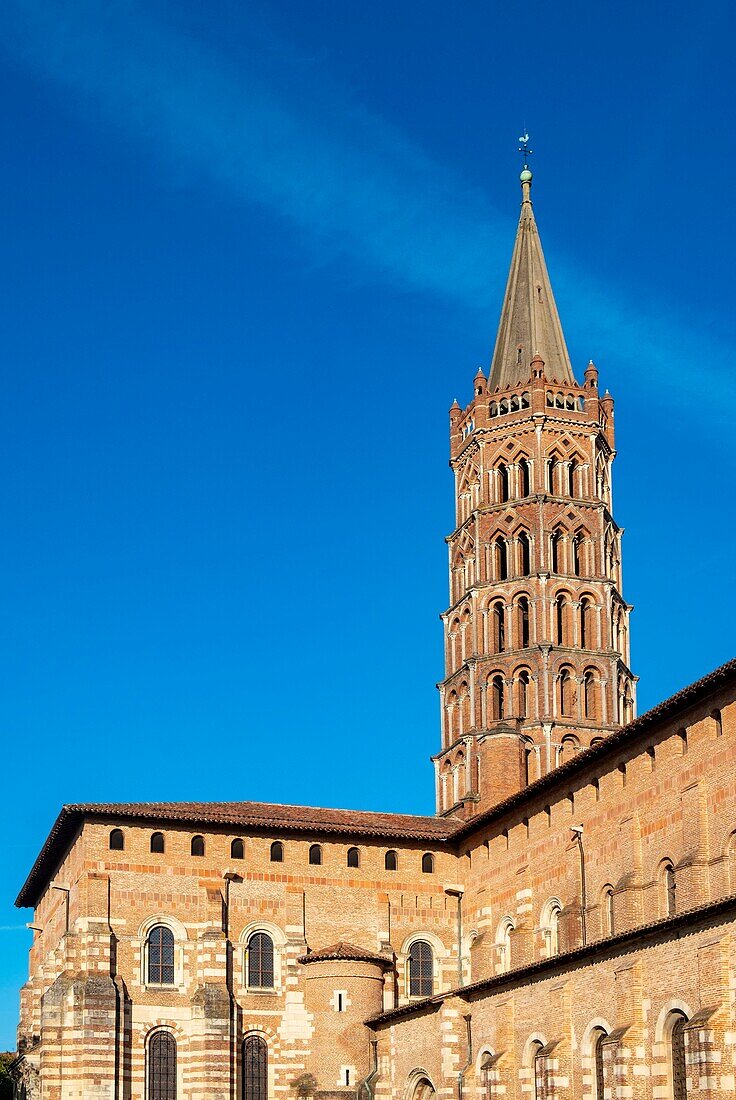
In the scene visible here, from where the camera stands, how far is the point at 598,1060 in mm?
40375

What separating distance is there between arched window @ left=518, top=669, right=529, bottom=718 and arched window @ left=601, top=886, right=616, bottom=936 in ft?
65.8

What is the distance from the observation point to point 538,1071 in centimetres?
4272

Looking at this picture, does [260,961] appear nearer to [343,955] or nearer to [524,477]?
[343,955]

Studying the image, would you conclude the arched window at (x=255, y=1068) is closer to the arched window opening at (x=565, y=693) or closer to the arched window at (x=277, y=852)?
the arched window at (x=277, y=852)

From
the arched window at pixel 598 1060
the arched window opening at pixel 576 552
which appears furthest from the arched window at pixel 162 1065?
the arched window opening at pixel 576 552

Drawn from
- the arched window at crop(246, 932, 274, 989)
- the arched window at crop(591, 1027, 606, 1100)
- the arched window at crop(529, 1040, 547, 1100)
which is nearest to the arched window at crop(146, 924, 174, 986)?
the arched window at crop(246, 932, 274, 989)

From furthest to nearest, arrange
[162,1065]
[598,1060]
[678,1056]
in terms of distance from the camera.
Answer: [162,1065] → [598,1060] → [678,1056]

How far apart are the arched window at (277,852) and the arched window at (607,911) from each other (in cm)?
1401

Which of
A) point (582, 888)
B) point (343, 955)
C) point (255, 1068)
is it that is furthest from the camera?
point (343, 955)

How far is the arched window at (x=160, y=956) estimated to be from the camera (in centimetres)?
5450

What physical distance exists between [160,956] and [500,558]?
960 inches

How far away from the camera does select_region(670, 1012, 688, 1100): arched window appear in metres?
36.3

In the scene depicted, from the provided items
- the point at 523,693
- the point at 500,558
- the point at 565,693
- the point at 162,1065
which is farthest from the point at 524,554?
the point at 162,1065

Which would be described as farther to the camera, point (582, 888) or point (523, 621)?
point (523, 621)
